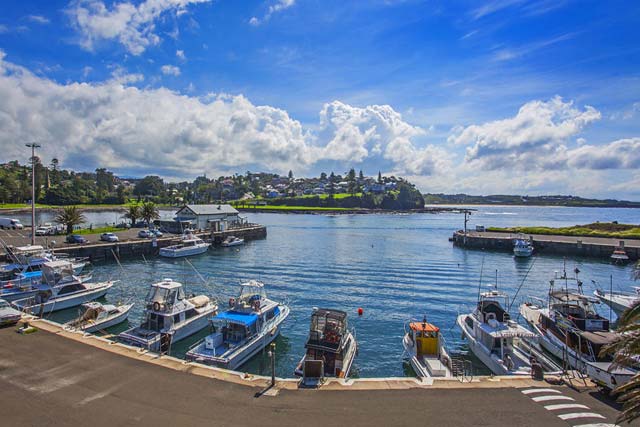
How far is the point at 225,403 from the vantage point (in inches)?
433

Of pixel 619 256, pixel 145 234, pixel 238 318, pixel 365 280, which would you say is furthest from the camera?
pixel 145 234

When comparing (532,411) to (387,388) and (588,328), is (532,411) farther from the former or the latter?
(588,328)

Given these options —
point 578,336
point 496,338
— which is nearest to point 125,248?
point 496,338

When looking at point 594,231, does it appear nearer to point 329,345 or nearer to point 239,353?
point 329,345

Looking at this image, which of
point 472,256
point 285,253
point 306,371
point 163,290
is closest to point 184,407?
point 306,371

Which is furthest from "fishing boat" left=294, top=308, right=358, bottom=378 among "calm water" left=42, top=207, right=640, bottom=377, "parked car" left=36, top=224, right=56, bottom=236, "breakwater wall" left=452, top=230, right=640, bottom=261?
"parked car" left=36, top=224, right=56, bottom=236

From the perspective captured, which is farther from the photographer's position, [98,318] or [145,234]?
[145,234]

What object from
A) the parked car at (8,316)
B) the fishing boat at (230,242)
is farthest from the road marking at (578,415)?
the fishing boat at (230,242)

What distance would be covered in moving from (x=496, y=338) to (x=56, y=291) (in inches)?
1155

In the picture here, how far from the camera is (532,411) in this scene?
11.1 m

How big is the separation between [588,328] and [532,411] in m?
10.3

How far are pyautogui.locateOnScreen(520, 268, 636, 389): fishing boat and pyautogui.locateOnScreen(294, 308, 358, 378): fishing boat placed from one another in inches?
372

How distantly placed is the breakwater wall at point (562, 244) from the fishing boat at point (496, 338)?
48.0m

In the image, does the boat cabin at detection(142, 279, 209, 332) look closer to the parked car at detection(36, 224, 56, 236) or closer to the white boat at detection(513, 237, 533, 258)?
the parked car at detection(36, 224, 56, 236)
